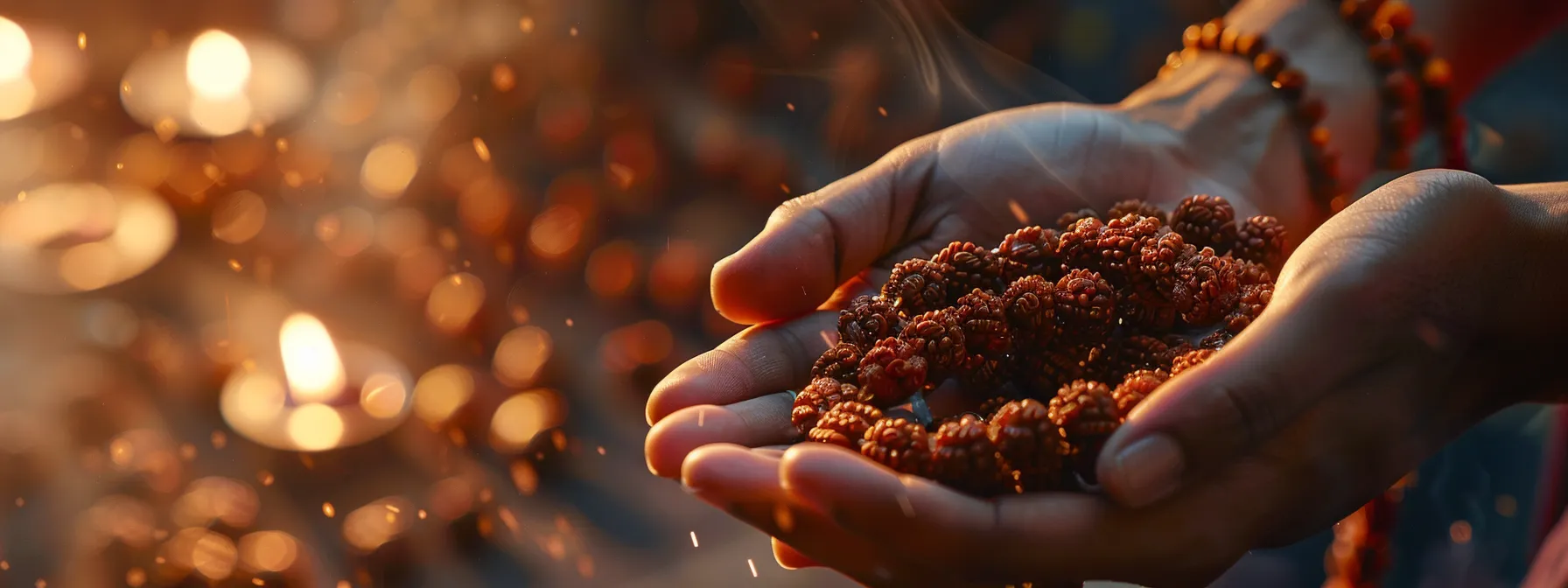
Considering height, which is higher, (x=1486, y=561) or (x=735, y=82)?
(x=735, y=82)

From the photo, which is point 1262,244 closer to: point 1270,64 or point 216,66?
point 1270,64

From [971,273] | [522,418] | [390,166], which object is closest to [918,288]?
[971,273]

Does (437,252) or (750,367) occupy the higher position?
(750,367)

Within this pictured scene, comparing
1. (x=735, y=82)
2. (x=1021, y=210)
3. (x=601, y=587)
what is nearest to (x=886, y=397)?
(x=1021, y=210)

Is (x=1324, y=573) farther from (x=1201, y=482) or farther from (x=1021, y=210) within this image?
(x=1201, y=482)

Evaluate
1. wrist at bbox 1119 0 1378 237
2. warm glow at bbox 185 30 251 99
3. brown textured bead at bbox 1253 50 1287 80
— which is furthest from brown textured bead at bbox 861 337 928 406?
warm glow at bbox 185 30 251 99

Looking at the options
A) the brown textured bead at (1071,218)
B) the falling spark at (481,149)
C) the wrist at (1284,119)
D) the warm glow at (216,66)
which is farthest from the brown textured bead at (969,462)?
the warm glow at (216,66)

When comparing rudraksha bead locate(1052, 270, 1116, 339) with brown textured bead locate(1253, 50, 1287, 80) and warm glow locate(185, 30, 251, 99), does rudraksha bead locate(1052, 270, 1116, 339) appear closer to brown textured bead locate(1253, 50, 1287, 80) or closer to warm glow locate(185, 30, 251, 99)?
brown textured bead locate(1253, 50, 1287, 80)

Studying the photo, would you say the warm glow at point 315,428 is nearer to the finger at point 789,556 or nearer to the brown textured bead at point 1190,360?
the finger at point 789,556
